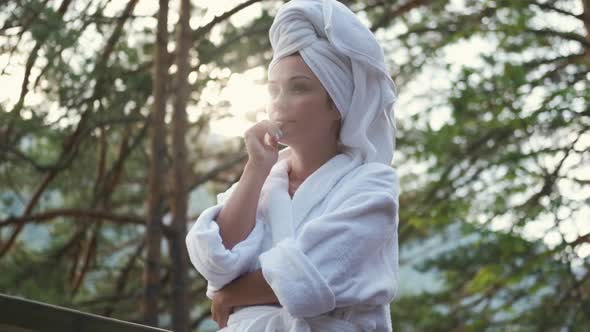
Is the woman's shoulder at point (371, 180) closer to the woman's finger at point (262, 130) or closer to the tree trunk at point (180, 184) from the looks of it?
the woman's finger at point (262, 130)

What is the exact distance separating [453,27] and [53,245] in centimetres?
447

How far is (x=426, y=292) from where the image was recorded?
9.22m

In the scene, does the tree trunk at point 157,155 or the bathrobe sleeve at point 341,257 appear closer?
the bathrobe sleeve at point 341,257

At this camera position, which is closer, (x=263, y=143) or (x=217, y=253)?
(x=217, y=253)

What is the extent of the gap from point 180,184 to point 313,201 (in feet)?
16.2

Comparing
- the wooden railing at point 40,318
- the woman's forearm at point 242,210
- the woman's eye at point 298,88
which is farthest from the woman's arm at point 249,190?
the wooden railing at point 40,318

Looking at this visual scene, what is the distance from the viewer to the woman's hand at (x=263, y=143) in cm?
206

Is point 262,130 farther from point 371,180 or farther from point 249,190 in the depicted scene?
point 371,180

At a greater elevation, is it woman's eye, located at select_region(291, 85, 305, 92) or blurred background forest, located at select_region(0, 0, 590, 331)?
woman's eye, located at select_region(291, 85, 305, 92)

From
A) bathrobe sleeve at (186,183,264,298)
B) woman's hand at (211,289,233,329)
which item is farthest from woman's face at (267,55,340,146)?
woman's hand at (211,289,233,329)

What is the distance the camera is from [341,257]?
190 centimetres

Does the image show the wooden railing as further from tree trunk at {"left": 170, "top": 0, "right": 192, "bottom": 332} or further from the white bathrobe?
tree trunk at {"left": 170, "top": 0, "right": 192, "bottom": 332}

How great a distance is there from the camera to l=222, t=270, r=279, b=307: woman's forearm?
6.42 feet

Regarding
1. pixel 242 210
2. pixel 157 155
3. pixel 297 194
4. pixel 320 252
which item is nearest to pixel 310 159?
pixel 297 194
